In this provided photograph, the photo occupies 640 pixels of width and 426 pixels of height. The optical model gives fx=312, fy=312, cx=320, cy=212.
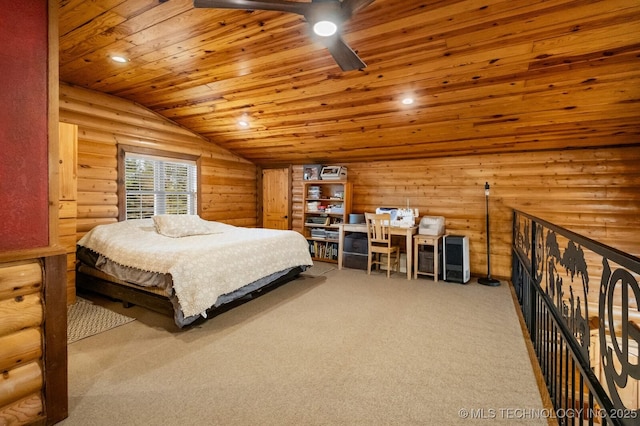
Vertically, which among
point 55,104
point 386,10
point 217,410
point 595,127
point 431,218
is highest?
point 386,10

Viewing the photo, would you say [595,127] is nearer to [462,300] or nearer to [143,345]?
[462,300]

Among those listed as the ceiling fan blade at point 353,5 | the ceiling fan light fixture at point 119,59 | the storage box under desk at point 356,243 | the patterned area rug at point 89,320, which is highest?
the ceiling fan light fixture at point 119,59

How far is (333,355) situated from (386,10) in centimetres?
265

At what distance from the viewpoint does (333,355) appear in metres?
2.45

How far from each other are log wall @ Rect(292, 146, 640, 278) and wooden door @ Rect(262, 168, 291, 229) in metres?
1.47

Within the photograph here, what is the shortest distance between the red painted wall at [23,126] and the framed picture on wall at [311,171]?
4607mm

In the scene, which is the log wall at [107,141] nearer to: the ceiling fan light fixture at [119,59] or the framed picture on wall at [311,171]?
the ceiling fan light fixture at [119,59]

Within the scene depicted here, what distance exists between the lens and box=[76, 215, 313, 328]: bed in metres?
2.81

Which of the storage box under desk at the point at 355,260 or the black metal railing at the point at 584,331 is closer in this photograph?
the black metal railing at the point at 584,331

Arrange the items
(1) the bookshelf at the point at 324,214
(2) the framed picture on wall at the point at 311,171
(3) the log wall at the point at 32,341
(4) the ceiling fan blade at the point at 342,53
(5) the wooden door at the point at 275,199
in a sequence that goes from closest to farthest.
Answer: (3) the log wall at the point at 32,341
(4) the ceiling fan blade at the point at 342,53
(1) the bookshelf at the point at 324,214
(2) the framed picture on wall at the point at 311,171
(5) the wooden door at the point at 275,199

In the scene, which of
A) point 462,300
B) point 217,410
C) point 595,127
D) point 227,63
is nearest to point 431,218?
point 462,300

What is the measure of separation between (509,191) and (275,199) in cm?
434

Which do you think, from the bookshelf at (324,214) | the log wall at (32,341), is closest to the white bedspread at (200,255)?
the log wall at (32,341)

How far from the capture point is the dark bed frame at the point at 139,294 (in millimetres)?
2992
